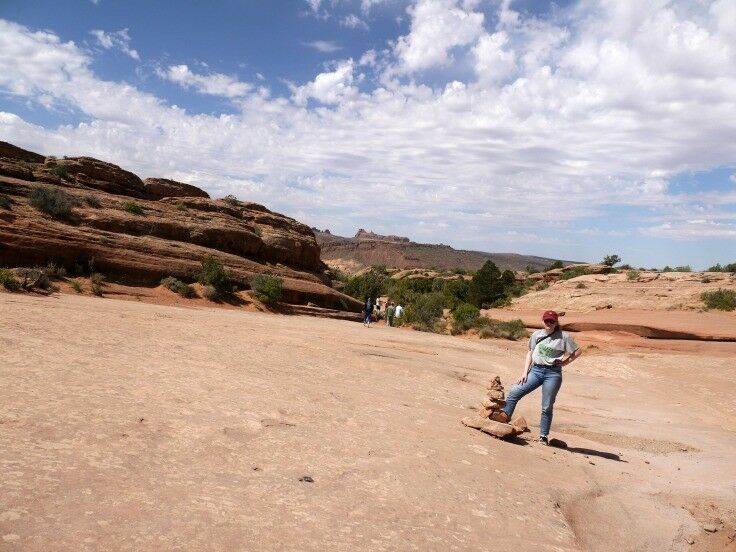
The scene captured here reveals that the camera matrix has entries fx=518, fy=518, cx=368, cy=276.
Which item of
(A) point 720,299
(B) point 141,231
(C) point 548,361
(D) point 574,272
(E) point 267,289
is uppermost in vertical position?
(D) point 574,272

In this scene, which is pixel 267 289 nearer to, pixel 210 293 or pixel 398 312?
pixel 210 293

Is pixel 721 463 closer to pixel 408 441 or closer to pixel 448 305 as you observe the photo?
pixel 408 441

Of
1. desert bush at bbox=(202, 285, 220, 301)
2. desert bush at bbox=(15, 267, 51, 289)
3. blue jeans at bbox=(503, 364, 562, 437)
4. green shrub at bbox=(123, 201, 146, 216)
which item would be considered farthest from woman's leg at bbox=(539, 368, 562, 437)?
green shrub at bbox=(123, 201, 146, 216)

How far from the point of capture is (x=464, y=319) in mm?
29281

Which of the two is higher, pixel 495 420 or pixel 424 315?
pixel 495 420

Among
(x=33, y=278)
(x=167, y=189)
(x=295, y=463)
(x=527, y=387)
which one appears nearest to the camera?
(x=295, y=463)

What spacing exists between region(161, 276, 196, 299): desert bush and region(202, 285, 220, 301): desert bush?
636mm

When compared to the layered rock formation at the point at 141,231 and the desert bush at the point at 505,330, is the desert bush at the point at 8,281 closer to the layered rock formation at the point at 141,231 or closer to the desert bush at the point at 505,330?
the layered rock formation at the point at 141,231

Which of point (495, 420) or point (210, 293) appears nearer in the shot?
point (495, 420)

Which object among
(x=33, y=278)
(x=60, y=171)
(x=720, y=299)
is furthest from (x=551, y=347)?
(x=60, y=171)

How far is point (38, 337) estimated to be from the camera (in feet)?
25.4

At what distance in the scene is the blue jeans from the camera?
6.65m

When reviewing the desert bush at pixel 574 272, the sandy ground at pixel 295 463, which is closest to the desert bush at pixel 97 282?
the sandy ground at pixel 295 463

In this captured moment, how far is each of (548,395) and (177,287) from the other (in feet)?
70.6
